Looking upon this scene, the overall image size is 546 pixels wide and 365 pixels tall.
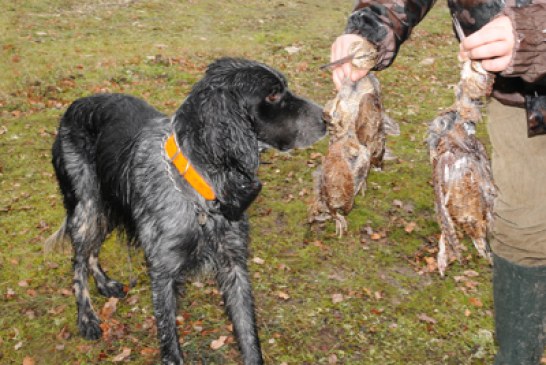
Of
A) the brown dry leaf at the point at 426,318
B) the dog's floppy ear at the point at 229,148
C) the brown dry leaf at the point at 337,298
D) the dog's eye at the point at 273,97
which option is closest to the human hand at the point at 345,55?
the dog's eye at the point at 273,97

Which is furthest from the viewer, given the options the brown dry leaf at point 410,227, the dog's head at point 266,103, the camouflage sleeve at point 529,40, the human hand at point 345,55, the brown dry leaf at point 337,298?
the brown dry leaf at point 410,227

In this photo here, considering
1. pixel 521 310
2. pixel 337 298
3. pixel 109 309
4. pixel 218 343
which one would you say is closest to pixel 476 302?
pixel 337 298

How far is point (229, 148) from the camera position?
4070 millimetres

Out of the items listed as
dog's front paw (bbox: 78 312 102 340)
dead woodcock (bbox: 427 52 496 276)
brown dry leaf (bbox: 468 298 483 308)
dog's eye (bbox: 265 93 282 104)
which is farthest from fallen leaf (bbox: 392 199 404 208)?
dog's front paw (bbox: 78 312 102 340)

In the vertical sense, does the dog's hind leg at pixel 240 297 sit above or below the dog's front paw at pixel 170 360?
above

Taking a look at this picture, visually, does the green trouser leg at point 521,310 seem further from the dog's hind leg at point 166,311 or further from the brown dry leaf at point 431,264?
the dog's hind leg at point 166,311

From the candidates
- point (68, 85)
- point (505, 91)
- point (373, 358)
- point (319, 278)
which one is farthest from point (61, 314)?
point (68, 85)

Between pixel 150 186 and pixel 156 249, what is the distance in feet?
1.57

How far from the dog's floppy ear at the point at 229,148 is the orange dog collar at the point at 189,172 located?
7 centimetres

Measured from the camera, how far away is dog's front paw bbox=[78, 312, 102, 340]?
5.07 metres

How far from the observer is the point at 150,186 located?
4.41 meters

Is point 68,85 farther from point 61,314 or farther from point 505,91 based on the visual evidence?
point 505,91

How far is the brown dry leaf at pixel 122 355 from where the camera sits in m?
4.80

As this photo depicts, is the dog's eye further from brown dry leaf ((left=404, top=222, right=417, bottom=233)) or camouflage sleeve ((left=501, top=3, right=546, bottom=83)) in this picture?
brown dry leaf ((left=404, top=222, right=417, bottom=233))
